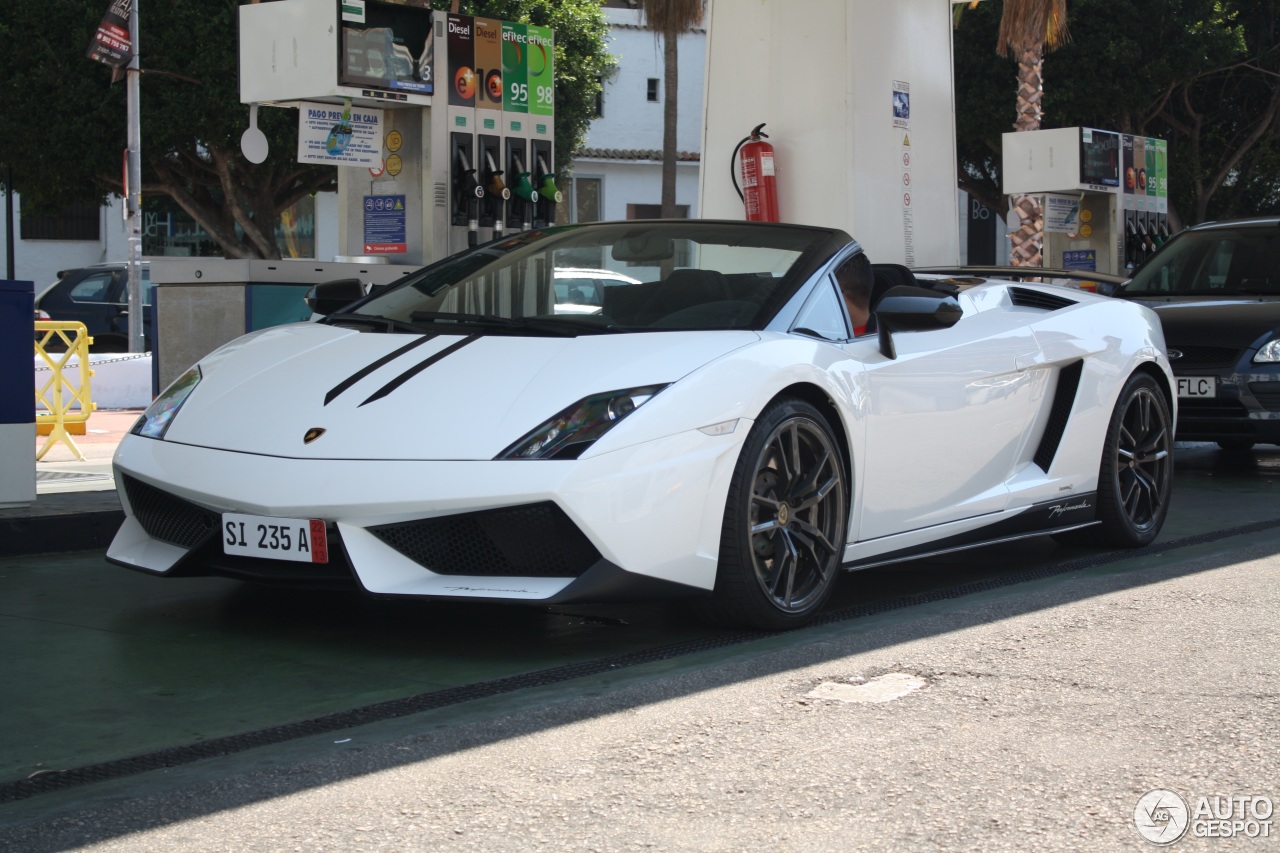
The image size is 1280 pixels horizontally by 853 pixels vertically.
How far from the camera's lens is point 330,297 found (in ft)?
18.3

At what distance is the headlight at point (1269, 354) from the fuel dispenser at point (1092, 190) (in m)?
7.68

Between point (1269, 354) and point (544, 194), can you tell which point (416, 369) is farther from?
point (1269, 354)

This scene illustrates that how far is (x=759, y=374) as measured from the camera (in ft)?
14.9

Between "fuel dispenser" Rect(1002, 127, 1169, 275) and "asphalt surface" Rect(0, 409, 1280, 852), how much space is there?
12.8 meters

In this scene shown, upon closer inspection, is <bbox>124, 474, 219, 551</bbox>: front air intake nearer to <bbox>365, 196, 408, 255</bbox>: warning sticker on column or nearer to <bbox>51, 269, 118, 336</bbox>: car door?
<bbox>365, 196, 408, 255</bbox>: warning sticker on column

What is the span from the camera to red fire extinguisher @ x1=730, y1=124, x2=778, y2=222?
11.0m

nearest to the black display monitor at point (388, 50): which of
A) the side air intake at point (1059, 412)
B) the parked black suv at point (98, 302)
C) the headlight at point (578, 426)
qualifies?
the side air intake at point (1059, 412)

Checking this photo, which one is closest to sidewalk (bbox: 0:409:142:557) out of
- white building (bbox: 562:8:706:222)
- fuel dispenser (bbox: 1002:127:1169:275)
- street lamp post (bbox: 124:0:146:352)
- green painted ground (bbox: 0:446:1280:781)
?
green painted ground (bbox: 0:446:1280:781)

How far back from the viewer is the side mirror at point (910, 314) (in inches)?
200

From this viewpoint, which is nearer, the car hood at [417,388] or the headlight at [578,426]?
the headlight at [578,426]

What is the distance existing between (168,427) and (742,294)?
5.99ft

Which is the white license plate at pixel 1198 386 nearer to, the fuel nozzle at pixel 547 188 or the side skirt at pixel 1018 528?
the side skirt at pixel 1018 528

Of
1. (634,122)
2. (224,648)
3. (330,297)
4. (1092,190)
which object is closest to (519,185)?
(330,297)

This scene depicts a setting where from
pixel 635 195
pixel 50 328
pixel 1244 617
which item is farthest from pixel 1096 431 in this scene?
pixel 635 195
